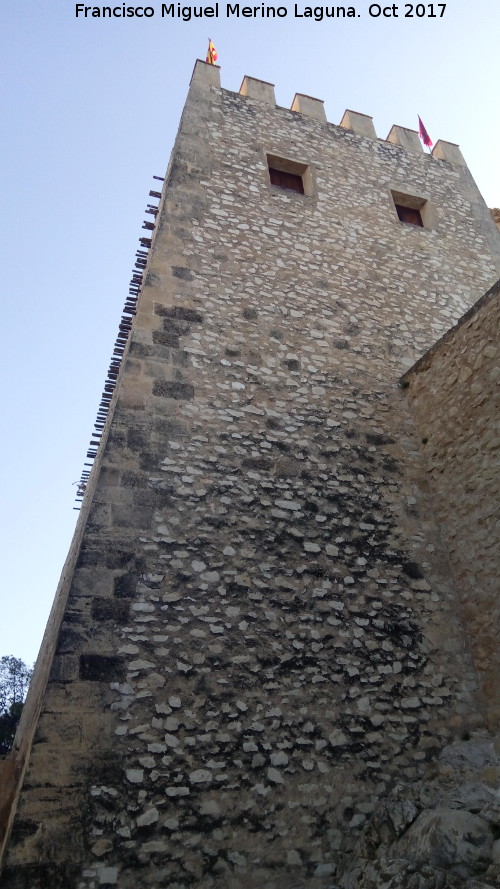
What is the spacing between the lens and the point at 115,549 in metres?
4.48

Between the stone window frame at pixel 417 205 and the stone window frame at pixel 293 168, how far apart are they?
4.34 feet

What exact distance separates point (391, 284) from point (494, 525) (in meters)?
3.67

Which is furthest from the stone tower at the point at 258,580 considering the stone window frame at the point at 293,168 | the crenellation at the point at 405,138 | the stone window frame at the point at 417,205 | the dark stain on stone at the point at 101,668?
the crenellation at the point at 405,138

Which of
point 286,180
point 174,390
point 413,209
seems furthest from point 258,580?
point 413,209

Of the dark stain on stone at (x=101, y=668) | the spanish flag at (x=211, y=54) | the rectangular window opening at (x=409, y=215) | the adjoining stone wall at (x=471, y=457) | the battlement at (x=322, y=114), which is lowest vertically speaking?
the dark stain on stone at (x=101, y=668)

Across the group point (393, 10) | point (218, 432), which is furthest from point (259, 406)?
point (393, 10)

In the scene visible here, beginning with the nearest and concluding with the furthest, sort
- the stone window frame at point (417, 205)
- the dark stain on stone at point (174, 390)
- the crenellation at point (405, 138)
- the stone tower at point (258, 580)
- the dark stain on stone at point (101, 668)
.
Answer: the stone tower at point (258, 580)
the dark stain on stone at point (101, 668)
the dark stain on stone at point (174, 390)
the stone window frame at point (417, 205)
the crenellation at point (405, 138)

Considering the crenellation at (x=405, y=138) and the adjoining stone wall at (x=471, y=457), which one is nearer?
the adjoining stone wall at (x=471, y=457)

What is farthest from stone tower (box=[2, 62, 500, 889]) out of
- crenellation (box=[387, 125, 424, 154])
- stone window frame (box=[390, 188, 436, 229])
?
crenellation (box=[387, 125, 424, 154])

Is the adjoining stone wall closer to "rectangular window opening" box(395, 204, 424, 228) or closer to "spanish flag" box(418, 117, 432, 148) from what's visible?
"rectangular window opening" box(395, 204, 424, 228)

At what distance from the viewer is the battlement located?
890 centimetres

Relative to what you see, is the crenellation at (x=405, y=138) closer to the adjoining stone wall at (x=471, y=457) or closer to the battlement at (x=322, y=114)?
the battlement at (x=322, y=114)

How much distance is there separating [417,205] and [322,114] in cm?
209

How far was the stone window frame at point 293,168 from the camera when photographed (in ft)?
27.0
